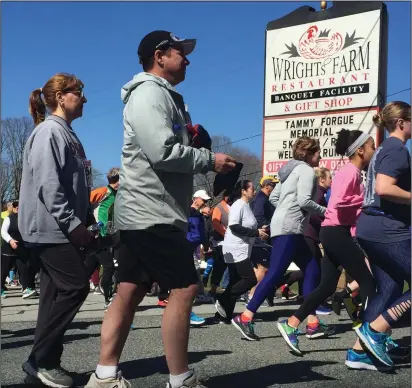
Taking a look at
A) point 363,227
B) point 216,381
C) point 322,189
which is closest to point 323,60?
point 322,189

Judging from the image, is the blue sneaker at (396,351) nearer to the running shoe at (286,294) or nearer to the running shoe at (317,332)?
the running shoe at (317,332)

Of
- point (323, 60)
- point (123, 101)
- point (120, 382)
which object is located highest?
point (323, 60)

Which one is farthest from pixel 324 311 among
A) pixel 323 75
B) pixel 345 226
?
pixel 323 75

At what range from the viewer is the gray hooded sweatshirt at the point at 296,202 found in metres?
5.64

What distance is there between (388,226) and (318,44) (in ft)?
38.3

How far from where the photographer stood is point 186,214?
3.36 metres

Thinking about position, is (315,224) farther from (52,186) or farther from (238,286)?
(52,186)

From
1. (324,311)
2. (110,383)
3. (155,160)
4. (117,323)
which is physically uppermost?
(155,160)

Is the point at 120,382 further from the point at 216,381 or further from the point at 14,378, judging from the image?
the point at 14,378

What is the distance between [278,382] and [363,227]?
1207mm

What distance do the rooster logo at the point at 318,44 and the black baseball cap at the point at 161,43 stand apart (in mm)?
11857

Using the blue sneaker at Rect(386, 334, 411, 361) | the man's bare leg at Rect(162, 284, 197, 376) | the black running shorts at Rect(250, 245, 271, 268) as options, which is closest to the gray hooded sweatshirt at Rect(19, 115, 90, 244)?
the man's bare leg at Rect(162, 284, 197, 376)

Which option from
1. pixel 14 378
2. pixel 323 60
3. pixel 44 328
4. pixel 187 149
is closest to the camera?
pixel 187 149

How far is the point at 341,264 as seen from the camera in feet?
17.4
